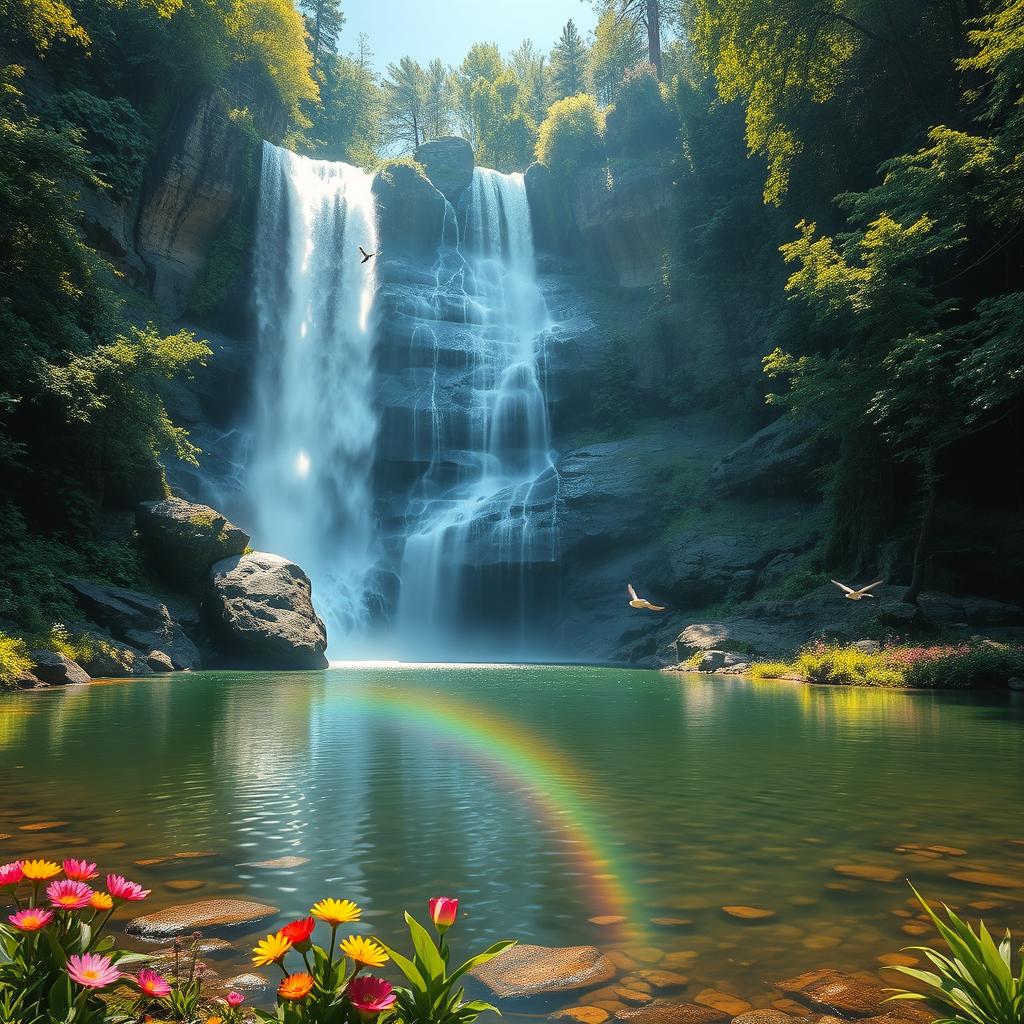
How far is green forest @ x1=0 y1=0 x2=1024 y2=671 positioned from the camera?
17359 mm

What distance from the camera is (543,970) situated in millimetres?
2473

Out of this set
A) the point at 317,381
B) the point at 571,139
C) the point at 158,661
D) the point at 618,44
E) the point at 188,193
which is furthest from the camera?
the point at 618,44

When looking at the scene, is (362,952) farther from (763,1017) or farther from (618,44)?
(618,44)

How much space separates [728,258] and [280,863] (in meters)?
34.8

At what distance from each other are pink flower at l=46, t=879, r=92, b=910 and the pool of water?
103 centimetres

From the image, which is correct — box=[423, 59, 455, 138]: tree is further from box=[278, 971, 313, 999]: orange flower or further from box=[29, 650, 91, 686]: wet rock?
box=[278, 971, 313, 999]: orange flower

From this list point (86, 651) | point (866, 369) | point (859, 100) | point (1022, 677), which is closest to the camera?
point (1022, 677)

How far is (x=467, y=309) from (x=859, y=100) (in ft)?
61.3

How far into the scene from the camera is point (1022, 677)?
13.7 metres

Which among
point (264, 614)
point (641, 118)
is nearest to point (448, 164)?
point (641, 118)

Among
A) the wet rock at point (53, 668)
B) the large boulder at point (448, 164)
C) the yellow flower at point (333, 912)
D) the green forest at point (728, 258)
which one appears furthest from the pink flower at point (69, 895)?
the large boulder at point (448, 164)

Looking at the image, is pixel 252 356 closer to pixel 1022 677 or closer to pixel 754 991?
pixel 1022 677

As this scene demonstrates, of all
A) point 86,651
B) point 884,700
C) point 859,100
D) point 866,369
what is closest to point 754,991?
point 884,700

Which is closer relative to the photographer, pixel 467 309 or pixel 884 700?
pixel 884 700
